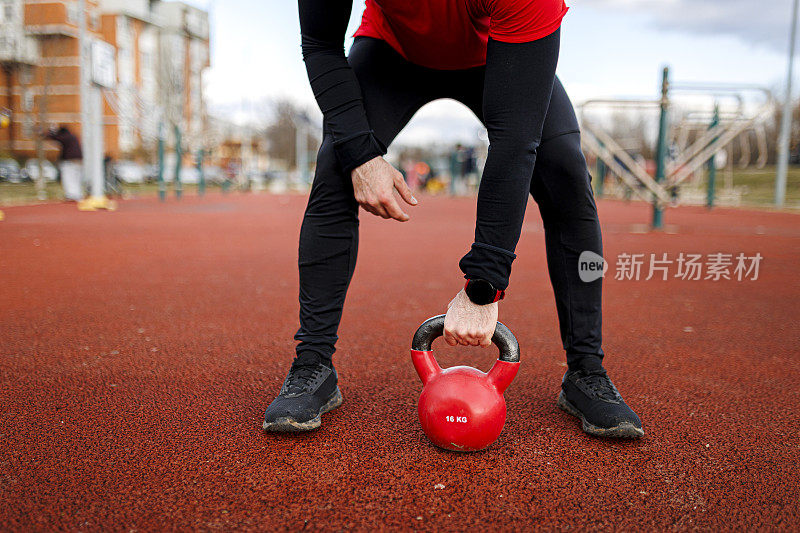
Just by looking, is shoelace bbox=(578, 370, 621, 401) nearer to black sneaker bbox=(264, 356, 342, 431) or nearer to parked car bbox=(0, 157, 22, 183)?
black sneaker bbox=(264, 356, 342, 431)

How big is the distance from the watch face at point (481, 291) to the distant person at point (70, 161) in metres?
14.1

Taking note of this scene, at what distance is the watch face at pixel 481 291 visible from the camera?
149 centimetres

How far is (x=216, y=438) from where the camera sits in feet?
5.81

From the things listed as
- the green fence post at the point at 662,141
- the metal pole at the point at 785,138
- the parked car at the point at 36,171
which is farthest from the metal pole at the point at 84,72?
the parked car at the point at 36,171

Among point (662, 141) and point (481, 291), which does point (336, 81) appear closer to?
point (481, 291)

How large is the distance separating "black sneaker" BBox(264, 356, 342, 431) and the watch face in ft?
2.10

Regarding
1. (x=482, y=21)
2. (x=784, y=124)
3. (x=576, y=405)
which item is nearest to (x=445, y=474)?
(x=576, y=405)

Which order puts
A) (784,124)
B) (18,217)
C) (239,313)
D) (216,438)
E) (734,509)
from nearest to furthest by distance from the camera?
(734,509)
(216,438)
(239,313)
(18,217)
(784,124)

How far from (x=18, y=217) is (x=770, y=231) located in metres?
11.1

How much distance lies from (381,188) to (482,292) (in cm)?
38

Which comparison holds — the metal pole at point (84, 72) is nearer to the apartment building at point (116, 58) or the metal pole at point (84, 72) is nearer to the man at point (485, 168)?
the man at point (485, 168)

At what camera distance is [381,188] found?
5.24 ft

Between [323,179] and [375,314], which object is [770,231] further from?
[323,179]

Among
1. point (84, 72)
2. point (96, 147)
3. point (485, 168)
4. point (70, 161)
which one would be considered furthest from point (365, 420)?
point (70, 161)
